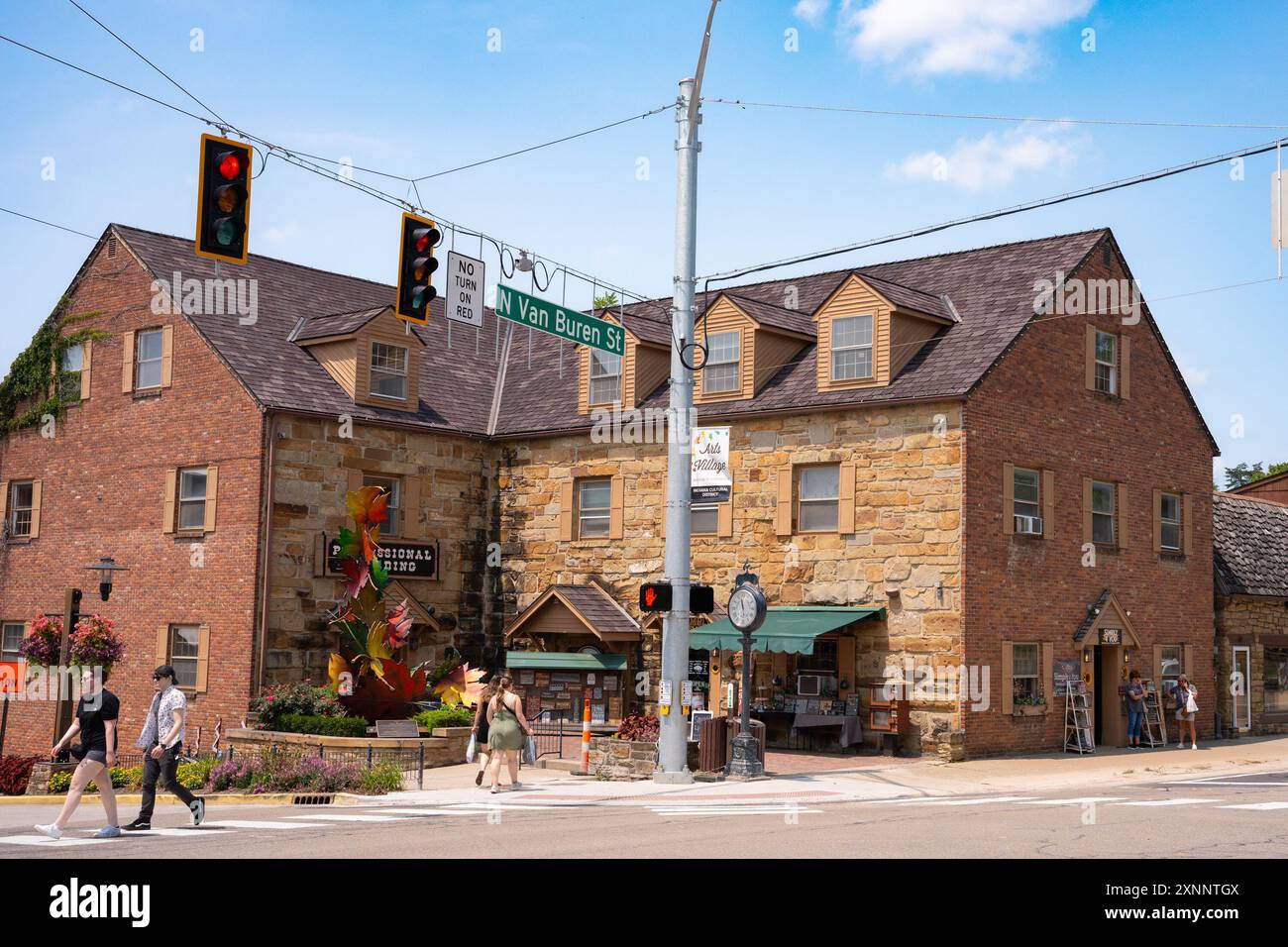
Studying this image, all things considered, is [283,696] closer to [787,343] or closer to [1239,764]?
[787,343]

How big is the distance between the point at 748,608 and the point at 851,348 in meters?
8.19

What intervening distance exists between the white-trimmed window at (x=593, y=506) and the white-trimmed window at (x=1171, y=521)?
41.3 feet

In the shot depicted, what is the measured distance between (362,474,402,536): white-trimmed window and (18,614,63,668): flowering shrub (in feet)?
22.2

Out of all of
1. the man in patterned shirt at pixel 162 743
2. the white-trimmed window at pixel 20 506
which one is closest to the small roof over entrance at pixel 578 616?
the white-trimmed window at pixel 20 506

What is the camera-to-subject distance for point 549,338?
120 feet

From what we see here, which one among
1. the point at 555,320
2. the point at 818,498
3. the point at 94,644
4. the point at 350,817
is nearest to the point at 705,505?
the point at 818,498

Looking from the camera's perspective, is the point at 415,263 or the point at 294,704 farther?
the point at 294,704

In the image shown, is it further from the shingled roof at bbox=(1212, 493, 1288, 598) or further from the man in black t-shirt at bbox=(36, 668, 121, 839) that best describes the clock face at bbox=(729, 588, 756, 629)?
the shingled roof at bbox=(1212, 493, 1288, 598)

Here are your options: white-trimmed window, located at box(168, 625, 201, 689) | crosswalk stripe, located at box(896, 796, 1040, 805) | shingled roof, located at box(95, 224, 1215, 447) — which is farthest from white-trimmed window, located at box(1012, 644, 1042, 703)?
white-trimmed window, located at box(168, 625, 201, 689)

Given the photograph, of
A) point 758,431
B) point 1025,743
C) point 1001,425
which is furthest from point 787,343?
point 1025,743

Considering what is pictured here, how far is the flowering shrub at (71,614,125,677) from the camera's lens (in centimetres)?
2730

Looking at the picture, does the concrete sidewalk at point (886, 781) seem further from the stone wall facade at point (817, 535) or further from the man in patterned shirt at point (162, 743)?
the man in patterned shirt at point (162, 743)

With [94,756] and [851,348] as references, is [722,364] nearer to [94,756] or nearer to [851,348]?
[851,348]

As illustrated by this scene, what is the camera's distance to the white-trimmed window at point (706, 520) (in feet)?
94.9
